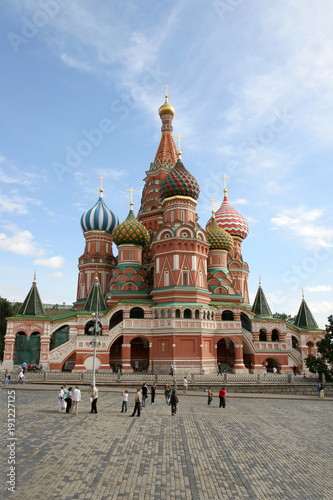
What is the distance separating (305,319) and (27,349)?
2816 centimetres

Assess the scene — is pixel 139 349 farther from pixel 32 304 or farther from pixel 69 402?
pixel 69 402

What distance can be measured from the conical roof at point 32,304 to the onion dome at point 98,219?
13.8 metres

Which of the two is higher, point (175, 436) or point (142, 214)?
point (142, 214)

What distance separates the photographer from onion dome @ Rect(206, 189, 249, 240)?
1873 inches

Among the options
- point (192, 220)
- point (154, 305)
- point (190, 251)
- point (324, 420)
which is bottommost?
point (324, 420)

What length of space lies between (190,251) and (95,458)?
2644cm

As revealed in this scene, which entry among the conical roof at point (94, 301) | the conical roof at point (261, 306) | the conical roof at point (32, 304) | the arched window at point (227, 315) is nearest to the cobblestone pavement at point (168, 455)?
the conical roof at point (32, 304)

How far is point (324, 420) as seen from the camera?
15.6 metres

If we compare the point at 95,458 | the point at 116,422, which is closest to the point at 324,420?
the point at 116,422

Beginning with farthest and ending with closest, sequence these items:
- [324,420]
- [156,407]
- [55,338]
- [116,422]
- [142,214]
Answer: [142,214], [55,338], [156,407], [324,420], [116,422]

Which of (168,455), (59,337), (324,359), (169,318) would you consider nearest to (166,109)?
(169,318)

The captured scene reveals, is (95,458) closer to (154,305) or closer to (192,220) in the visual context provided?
(154,305)

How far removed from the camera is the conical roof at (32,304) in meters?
33.7

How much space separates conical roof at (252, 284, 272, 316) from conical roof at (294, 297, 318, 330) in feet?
11.3
